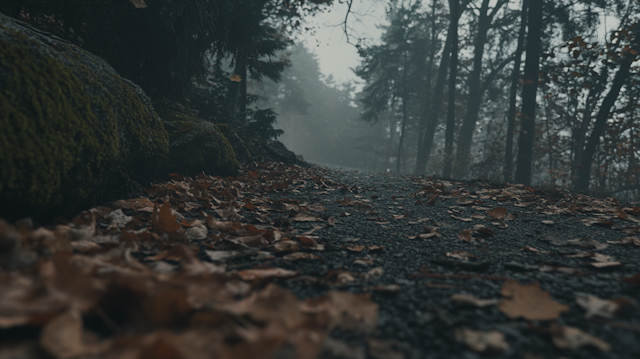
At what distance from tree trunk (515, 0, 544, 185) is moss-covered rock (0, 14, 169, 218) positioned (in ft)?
26.3

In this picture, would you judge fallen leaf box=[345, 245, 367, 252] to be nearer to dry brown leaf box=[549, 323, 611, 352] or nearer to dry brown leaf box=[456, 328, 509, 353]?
dry brown leaf box=[456, 328, 509, 353]

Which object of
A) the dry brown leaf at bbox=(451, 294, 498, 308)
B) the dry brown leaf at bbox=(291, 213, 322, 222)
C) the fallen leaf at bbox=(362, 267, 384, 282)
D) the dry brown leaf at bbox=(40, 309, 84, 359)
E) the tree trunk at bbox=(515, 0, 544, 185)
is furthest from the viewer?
the tree trunk at bbox=(515, 0, 544, 185)

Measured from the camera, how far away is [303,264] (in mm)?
1422

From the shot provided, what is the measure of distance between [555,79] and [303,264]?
7.95 meters

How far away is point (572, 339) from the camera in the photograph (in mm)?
775

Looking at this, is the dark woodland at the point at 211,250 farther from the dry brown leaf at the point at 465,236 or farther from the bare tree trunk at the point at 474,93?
the bare tree trunk at the point at 474,93

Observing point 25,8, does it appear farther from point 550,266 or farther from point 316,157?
point 316,157

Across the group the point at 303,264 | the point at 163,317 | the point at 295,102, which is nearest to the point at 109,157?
the point at 303,264

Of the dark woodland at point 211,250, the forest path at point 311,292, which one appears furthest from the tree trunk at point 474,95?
the forest path at point 311,292

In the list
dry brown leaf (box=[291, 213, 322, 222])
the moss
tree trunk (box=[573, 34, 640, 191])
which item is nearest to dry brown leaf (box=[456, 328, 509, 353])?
dry brown leaf (box=[291, 213, 322, 222])

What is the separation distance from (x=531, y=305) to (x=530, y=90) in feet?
26.5

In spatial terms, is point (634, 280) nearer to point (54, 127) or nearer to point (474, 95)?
point (54, 127)

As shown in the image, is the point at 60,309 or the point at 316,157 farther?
the point at 316,157

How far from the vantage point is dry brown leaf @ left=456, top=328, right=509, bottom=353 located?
765 millimetres
